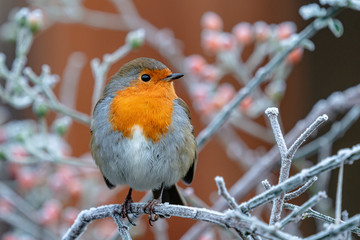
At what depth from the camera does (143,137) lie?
1070mm

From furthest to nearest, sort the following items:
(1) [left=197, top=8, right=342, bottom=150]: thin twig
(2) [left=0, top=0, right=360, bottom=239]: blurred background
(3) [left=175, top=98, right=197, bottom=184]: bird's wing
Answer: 1. (2) [left=0, top=0, right=360, bottom=239]: blurred background
2. (3) [left=175, top=98, right=197, bottom=184]: bird's wing
3. (1) [left=197, top=8, right=342, bottom=150]: thin twig

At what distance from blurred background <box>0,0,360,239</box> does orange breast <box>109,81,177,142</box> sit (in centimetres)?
128

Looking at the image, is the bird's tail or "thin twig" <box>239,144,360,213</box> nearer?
"thin twig" <box>239,144,360,213</box>

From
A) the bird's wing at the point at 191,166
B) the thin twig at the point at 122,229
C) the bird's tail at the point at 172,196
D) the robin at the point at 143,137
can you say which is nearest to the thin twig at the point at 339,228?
the thin twig at the point at 122,229

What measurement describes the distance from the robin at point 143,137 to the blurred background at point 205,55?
1246 mm

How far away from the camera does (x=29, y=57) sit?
8.89 ft

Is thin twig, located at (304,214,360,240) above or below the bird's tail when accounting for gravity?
below

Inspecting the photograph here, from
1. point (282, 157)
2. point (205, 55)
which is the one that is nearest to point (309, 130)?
point (282, 157)

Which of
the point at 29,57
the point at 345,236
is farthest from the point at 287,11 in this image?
the point at 345,236

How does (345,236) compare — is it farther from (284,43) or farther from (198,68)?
(198,68)

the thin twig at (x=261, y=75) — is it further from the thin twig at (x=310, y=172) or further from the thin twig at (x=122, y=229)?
the thin twig at (x=310, y=172)

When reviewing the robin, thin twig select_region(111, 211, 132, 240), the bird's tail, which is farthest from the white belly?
thin twig select_region(111, 211, 132, 240)

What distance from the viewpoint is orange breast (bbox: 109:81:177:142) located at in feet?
3.53

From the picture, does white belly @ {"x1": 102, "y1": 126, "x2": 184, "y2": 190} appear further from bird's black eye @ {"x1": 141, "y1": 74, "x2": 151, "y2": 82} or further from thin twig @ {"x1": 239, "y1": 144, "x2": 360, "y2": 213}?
thin twig @ {"x1": 239, "y1": 144, "x2": 360, "y2": 213}
